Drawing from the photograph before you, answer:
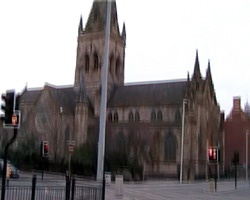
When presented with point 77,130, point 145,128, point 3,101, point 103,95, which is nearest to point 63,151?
point 77,130

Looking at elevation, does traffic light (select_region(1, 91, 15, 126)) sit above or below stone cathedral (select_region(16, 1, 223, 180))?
below

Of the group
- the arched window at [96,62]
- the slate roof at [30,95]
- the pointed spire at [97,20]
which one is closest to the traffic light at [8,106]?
the arched window at [96,62]

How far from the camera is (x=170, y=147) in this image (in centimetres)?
6794

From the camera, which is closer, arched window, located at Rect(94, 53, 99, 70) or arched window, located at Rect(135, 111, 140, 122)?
arched window, located at Rect(135, 111, 140, 122)

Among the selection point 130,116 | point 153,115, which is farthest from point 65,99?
point 153,115

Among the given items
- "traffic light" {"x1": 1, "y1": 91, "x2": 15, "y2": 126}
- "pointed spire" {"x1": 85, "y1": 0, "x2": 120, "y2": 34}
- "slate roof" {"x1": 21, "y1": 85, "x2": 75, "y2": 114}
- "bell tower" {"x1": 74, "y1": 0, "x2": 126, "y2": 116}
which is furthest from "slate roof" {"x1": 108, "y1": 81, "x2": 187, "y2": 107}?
"traffic light" {"x1": 1, "y1": 91, "x2": 15, "y2": 126}

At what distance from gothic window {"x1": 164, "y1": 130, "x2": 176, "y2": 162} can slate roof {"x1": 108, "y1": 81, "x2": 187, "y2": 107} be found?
6.21 m

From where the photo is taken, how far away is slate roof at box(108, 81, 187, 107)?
240ft

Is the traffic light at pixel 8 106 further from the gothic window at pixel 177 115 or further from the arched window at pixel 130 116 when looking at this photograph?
the arched window at pixel 130 116

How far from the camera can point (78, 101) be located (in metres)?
72.9

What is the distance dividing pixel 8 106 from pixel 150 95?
206 feet

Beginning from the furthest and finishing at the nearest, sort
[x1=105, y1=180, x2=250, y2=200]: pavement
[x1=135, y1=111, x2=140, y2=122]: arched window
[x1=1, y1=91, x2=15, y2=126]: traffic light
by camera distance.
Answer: [x1=135, y1=111, x2=140, y2=122]: arched window, [x1=105, y1=180, x2=250, y2=200]: pavement, [x1=1, y1=91, x2=15, y2=126]: traffic light

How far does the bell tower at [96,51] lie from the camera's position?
8275cm

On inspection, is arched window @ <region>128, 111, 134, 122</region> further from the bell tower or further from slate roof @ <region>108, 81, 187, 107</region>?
the bell tower
